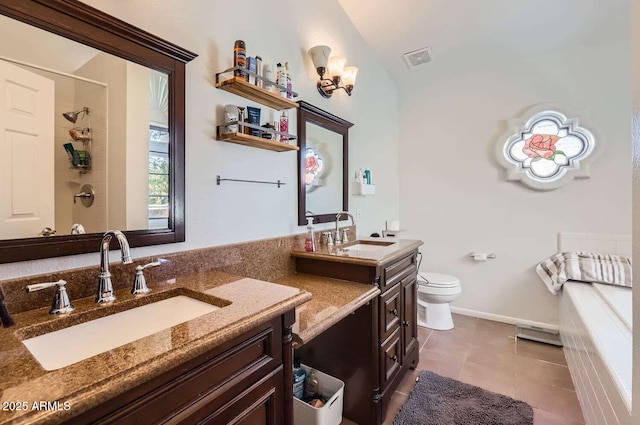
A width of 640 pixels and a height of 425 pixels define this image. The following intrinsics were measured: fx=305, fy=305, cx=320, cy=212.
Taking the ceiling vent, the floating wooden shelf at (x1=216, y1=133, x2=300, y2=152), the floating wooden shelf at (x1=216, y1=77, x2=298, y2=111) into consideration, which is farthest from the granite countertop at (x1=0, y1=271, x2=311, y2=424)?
the ceiling vent

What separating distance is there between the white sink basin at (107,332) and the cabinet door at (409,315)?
4.69 feet

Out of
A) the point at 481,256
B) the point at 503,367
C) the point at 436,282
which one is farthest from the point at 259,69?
the point at 481,256

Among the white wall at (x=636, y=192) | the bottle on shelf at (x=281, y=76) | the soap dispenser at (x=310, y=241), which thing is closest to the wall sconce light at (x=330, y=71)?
the bottle on shelf at (x=281, y=76)

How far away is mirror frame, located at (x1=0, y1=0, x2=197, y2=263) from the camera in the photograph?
3.04ft

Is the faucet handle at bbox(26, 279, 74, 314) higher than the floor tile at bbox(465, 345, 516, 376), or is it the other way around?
the faucet handle at bbox(26, 279, 74, 314)

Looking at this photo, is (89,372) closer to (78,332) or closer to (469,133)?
(78,332)

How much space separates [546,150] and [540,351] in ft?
5.83

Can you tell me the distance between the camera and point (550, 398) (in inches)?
76.1

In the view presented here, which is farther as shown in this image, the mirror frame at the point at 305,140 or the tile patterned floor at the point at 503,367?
the mirror frame at the point at 305,140

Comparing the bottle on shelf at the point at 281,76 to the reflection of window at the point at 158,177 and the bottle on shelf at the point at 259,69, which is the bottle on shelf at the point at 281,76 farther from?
the reflection of window at the point at 158,177

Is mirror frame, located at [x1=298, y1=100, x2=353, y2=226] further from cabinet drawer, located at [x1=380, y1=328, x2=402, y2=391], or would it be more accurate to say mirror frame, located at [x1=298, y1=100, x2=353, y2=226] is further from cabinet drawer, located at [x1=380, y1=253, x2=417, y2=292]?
cabinet drawer, located at [x1=380, y1=328, x2=402, y2=391]

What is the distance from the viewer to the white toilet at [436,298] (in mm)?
2822

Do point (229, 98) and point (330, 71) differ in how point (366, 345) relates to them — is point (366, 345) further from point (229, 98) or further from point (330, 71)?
point (330, 71)

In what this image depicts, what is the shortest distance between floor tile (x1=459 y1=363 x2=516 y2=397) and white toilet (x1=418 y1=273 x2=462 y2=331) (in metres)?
0.64
